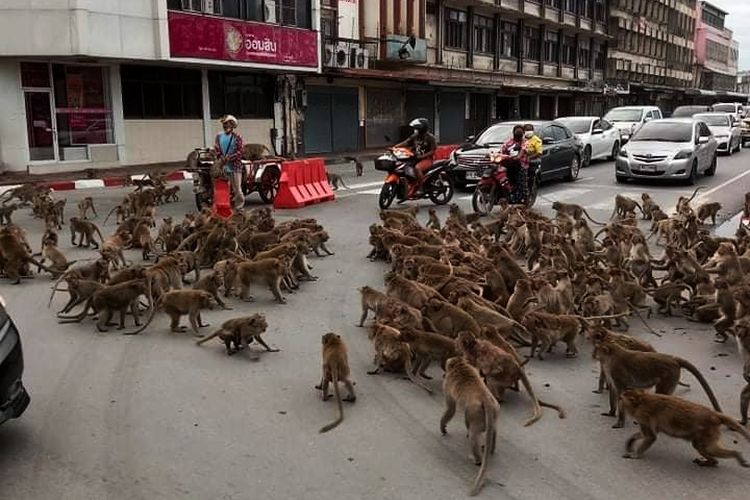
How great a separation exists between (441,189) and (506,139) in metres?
3.41

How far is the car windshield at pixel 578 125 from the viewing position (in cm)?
2597

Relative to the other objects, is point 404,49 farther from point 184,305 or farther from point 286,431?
point 286,431

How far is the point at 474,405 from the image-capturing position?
461 centimetres

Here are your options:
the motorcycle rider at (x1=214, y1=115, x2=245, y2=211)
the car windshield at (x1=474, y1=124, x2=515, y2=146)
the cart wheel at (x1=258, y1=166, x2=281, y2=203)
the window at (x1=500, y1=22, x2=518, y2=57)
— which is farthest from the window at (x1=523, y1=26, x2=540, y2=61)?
the motorcycle rider at (x1=214, y1=115, x2=245, y2=211)

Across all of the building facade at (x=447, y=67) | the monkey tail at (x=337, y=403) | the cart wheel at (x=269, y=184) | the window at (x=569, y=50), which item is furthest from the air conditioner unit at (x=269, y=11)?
the window at (x=569, y=50)

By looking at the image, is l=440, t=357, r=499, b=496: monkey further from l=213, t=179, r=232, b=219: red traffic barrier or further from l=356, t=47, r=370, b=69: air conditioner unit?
l=356, t=47, r=370, b=69: air conditioner unit

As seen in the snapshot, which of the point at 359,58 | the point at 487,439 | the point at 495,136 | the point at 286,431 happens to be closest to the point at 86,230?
the point at 286,431

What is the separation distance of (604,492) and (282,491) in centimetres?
188

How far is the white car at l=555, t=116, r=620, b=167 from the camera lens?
2567 centimetres

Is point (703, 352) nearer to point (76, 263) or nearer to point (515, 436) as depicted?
point (515, 436)

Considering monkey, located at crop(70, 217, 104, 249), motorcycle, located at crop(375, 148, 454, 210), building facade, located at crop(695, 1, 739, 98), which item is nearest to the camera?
monkey, located at crop(70, 217, 104, 249)

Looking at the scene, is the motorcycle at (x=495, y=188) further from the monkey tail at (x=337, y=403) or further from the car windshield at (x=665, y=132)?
the monkey tail at (x=337, y=403)

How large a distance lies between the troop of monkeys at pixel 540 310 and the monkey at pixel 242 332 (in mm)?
841

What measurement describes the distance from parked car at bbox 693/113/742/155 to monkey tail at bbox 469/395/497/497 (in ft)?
93.0
